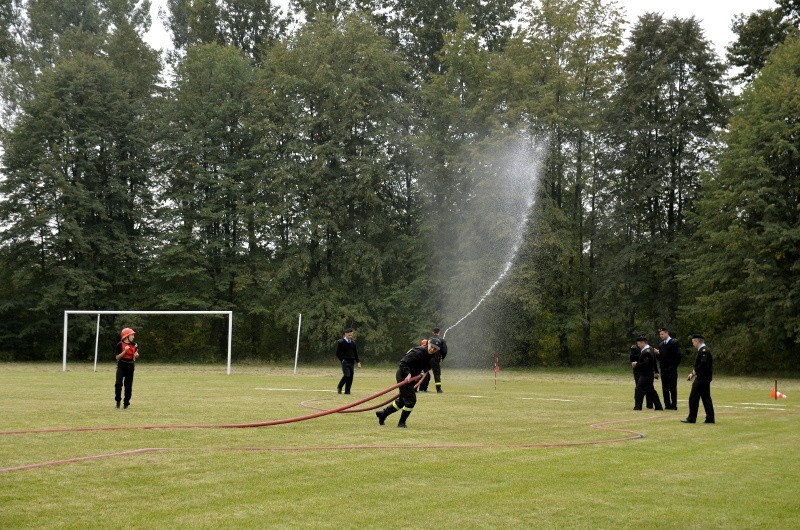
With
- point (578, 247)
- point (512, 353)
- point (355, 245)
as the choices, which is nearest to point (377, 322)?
point (355, 245)

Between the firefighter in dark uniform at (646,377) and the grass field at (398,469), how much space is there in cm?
121

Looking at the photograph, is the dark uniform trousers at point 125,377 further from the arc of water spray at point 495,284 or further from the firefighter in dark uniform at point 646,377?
the arc of water spray at point 495,284

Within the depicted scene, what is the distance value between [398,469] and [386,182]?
155 feet

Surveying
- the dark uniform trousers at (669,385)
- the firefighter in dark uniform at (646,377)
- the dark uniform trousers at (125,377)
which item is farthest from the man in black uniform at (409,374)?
the dark uniform trousers at (669,385)

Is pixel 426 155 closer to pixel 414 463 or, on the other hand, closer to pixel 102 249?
pixel 102 249

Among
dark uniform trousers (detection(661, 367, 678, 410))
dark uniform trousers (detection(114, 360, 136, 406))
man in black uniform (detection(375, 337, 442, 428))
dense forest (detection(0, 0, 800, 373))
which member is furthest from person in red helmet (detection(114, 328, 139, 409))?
dense forest (detection(0, 0, 800, 373))

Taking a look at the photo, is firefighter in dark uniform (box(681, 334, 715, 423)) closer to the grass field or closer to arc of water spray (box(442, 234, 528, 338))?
the grass field

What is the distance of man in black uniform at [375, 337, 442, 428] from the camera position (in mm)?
17031

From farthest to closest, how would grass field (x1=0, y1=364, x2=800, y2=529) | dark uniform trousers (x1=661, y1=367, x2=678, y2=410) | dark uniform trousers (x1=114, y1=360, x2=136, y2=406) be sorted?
dark uniform trousers (x1=661, y1=367, x2=678, y2=410)
dark uniform trousers (x1=114, y1=360, x2=136, y2=406)
grass field (x1=0, y1=364, x2=800, y2=529)

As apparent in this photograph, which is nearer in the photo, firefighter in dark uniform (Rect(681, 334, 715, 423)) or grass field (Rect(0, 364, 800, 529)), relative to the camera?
grass field (Rect(0, 364, 800, 529))

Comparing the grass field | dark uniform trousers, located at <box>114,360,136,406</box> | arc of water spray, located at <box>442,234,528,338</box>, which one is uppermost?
arc of water spray, located at <box>442,234,528,338</box>

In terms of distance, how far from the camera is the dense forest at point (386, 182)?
51.8 m

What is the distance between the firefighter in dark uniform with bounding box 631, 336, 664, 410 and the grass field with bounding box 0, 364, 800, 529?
3.97ft

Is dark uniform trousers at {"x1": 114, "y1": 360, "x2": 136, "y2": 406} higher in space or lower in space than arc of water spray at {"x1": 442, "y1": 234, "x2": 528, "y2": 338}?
lower
